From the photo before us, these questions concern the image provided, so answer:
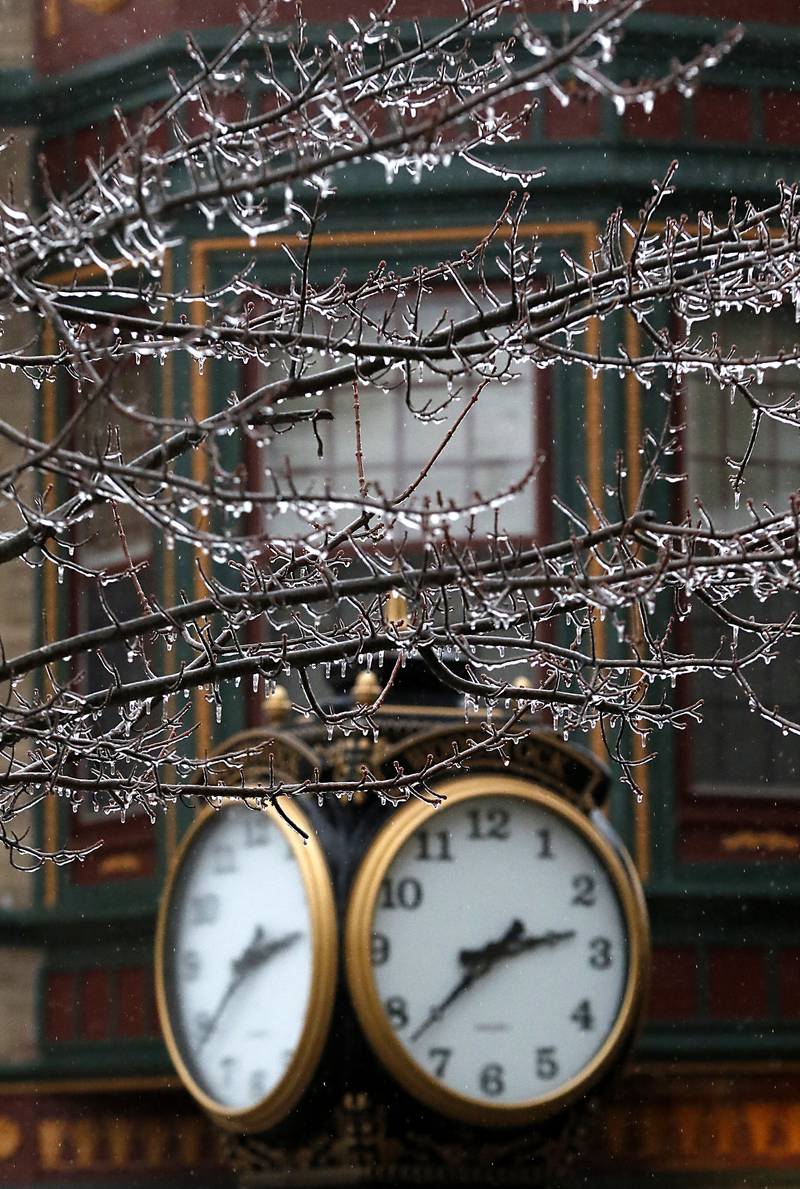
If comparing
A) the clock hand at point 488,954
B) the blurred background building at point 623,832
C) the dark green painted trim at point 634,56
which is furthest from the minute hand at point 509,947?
the dark green painted trim at point 634,56

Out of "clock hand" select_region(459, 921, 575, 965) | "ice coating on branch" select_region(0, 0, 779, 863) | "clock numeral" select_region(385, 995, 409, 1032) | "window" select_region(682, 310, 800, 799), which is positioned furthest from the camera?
"window" select_region(682, 310, 800, 799)

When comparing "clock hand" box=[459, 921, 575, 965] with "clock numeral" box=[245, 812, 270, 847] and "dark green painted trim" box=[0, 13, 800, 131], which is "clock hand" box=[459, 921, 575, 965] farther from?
"dark green painted trim" box=[0, 13, 800, 131]

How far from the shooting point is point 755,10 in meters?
8.39

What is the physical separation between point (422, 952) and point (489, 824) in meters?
0.42

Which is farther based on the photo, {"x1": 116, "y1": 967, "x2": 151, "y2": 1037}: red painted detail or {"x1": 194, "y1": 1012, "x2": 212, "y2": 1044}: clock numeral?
{"x1": 116, "y1": 967, "x2": 151, "y2": 1037}: red painted detail

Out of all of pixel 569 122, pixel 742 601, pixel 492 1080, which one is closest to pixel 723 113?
pixel 569 122

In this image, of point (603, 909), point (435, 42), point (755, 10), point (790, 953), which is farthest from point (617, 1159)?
point (435, 42)

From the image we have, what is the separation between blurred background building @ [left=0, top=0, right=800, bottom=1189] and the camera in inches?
306

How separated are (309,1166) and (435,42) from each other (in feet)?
11.1

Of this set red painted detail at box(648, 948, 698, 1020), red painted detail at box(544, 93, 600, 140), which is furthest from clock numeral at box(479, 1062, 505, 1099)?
red painted detail at box(544, 93, 600, 140)

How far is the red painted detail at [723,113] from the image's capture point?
827 cm

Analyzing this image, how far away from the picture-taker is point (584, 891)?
20.9 feet

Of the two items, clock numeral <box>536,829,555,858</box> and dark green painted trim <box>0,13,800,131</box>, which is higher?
dark green painted trim <box>0,13,800,131</box>

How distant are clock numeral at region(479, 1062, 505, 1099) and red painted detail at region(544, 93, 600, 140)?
3641 millimetres
